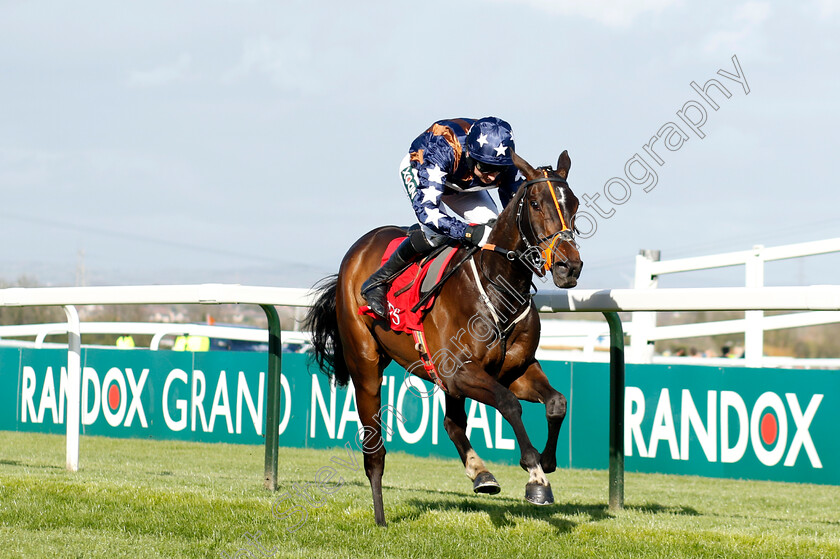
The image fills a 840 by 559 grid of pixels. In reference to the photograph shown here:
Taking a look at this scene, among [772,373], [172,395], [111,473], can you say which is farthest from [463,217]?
[172,395]

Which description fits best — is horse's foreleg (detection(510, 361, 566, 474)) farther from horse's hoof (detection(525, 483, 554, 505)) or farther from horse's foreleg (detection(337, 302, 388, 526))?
horse's foreleg (detection(337, 302, 388, 526))

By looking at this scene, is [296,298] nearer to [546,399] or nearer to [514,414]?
[546,399]

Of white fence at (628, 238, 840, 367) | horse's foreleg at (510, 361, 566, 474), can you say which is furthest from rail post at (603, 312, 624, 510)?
white fence at (628, 238, 840, 367)

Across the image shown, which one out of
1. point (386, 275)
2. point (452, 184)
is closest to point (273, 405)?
point (386, 275)

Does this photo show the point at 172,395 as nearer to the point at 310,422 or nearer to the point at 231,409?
the point at 231,409

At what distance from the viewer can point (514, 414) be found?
4.20 m

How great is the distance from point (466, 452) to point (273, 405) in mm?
1445

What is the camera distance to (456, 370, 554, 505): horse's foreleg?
400cm

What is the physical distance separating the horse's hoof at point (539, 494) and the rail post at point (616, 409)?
97 centimetres

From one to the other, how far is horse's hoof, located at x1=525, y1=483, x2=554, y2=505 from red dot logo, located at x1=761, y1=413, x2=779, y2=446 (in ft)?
16.5

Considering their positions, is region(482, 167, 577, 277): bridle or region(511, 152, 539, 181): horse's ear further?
region(511, 152, 539, 181): horse's ear

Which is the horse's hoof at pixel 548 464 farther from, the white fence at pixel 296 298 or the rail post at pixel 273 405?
the rail post at pixel 273 405

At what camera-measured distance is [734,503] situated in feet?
22.3

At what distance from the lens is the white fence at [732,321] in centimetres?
875
